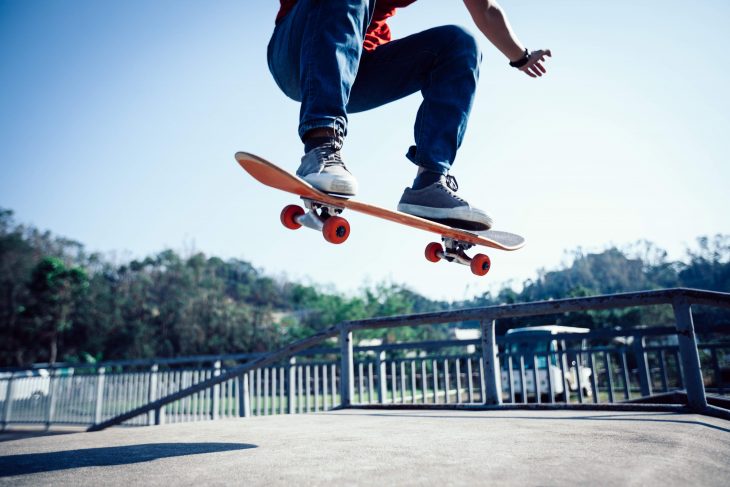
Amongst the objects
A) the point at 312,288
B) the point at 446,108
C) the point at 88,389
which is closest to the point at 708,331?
the point at 446,108

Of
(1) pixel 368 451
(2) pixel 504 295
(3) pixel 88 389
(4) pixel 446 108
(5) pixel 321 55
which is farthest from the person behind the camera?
(2) pixel 504 295

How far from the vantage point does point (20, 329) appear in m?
34.1

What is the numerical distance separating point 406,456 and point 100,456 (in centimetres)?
121

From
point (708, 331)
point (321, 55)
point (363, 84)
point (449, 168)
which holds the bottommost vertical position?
point (708, 331)

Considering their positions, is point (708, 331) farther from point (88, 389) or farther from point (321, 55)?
point (88, 389)

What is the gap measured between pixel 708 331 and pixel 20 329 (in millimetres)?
41379

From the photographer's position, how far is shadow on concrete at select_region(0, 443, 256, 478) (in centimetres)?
159

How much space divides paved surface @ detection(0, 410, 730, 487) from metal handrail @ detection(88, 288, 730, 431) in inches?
25.6

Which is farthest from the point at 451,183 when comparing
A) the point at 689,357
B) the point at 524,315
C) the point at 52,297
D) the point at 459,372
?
the point at 52,297

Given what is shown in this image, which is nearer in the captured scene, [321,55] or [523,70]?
[321,55]

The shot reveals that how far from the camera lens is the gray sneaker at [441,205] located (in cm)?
254

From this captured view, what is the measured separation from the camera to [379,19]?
2.62 metres

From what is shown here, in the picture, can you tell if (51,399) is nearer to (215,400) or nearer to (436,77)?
(215,400)

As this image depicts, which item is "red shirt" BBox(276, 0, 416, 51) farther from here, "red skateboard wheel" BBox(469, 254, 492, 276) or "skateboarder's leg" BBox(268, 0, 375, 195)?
"red skateboard wheel" BBox(469, 254, 492, 276)
